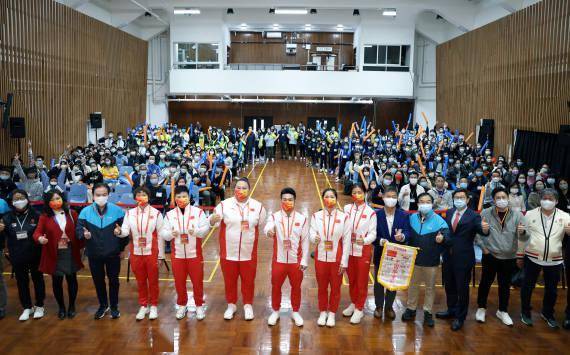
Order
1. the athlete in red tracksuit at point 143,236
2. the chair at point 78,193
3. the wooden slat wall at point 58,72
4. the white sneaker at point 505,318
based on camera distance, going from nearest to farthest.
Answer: the athlete in red tracksuit at point 143,236 → the white sneaker at point 505,318 → the chair at point 78,193 → the wooden slat wall at point 58,72

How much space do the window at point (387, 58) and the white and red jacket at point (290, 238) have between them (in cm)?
2141

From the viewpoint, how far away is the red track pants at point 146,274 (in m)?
5.55

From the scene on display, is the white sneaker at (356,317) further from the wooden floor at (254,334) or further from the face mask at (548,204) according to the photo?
the face mask at (548,204)

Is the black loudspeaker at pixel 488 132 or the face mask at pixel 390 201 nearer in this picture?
the face mask at pixel 390 201

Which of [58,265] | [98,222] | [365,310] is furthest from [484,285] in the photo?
[58,265]

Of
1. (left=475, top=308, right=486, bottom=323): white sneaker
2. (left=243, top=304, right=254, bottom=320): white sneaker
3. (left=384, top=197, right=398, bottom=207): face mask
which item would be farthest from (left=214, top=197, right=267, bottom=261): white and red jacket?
(left=475, top=308, right=486, bottom=323): white sneaker

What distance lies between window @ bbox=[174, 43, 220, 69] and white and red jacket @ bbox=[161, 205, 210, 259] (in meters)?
21.0

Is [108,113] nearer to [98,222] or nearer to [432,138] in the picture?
[432,138]

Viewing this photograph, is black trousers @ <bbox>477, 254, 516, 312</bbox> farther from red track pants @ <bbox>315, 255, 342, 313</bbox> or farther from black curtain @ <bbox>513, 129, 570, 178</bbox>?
black curtain @ <bbox>513, 129, 570, 178</bbox>

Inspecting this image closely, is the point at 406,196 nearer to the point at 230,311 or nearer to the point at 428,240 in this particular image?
the point at 428,240

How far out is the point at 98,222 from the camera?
18.1ft

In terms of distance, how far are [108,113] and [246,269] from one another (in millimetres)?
16926

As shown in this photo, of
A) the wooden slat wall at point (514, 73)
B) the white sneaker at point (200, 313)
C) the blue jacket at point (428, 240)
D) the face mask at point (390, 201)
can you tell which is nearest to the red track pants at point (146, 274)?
the white sneaker at point (200, 313)

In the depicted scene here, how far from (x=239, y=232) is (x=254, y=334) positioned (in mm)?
1233
